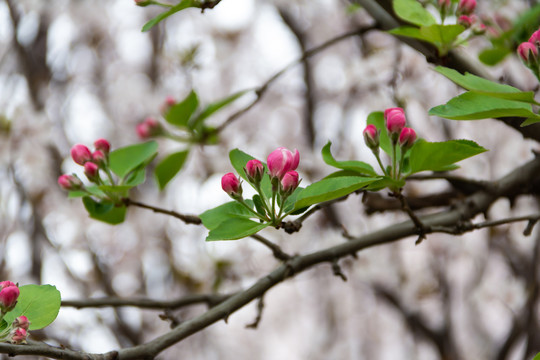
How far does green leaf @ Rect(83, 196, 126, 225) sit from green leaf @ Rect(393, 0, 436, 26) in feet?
1.62

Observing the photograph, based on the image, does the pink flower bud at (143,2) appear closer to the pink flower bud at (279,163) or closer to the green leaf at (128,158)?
the green leaf at (128,158)

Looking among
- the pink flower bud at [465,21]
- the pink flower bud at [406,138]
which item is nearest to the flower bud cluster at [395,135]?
the pink flower bud at [406,138]

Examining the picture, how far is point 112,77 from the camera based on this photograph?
3.50 meters

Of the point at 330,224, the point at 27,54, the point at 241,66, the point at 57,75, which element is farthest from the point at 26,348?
the point at 241,66

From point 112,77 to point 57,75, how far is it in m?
0.41

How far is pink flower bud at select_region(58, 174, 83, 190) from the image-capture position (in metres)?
0.78

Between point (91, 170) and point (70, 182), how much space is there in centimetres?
5

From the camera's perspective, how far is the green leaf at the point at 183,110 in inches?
39.3

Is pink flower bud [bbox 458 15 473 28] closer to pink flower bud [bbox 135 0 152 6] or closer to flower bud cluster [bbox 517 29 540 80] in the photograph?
flower bud cluster [bbox 517 29 540 80]

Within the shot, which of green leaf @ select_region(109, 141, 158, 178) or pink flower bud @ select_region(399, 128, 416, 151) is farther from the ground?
green leaf @ select_region(109, 141, 158, 178)

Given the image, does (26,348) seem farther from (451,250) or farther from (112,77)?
(112,77)

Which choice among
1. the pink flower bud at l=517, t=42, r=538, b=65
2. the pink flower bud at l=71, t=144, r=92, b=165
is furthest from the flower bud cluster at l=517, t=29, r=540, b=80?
the pink flower bud at l=71, t=144, r=92, b=165

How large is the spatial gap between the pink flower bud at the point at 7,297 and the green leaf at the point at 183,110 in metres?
0.54

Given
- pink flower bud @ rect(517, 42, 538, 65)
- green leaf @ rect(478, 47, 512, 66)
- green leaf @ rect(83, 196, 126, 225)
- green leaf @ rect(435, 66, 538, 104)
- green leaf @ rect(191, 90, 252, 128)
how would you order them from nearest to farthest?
1. green leaf @ rect(435, 66, 538, 104)
2. pink flower bud @ rect(517, 42, 538, 65)
3. green leaf @ rect(83, 196, 126, 225)
4. green leaf @ rect(478, 47, 512, 66)
5. green leaf @ rect(191, 90, 252, 128)
